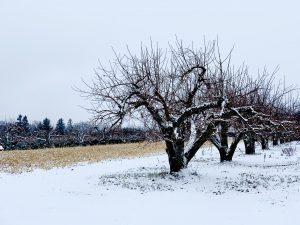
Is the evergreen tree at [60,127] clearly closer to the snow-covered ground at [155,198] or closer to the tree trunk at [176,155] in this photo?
the snow-covered ground at [155,198]

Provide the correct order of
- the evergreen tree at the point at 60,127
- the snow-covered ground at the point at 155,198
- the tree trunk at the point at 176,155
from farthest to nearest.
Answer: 1. the evergreen tree at the point at 60,127
2. the tree trunk at the point at 176,155
3. the snow-covered ground at the point at 155,198

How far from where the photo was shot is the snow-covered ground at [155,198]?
11.2 m

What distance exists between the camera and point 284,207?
12.0 meters

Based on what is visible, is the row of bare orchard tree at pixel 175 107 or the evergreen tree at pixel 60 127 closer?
the row of bare orchard tree at pixel 175 107

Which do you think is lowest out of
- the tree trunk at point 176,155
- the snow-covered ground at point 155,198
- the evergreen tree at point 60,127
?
the snow-covered ground at point 155,198

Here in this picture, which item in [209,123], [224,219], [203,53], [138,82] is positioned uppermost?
[203,53]

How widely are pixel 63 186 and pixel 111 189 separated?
2216 mm

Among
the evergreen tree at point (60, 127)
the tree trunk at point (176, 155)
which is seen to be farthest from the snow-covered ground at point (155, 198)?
the evergreen tree at point (60, 127)

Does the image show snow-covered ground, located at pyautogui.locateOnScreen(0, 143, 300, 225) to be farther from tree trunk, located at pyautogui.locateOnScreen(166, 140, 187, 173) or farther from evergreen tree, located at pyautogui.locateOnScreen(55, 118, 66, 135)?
evergreen tree, located at pyautogui.locateOnScreen(55, 118, 66, 135)

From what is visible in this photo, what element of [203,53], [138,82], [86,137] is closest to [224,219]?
[138,82]

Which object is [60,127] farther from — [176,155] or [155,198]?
[155,198]

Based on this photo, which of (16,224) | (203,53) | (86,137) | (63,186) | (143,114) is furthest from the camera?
(86,137)

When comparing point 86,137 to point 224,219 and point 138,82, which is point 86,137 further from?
point 224,219

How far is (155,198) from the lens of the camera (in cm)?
1397
